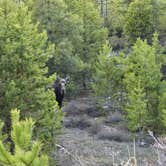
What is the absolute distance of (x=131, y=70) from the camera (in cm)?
2369

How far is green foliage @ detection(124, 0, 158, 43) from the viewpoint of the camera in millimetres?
35969

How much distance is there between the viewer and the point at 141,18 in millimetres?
36188

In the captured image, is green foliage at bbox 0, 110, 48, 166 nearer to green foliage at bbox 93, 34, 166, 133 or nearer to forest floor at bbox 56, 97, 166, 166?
forest floor at bbox 56, 97, 166, 166

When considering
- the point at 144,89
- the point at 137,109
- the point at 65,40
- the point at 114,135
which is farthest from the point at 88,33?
the point at 137,109

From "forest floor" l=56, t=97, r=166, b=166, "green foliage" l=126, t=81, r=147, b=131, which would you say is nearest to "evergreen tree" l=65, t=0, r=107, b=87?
"forest floor" l=56, t=97, r=166, b=166

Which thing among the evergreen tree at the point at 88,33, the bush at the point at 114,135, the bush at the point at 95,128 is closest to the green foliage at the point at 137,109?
the bush at the point at 114,135

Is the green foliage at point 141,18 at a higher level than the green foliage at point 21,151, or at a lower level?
lower

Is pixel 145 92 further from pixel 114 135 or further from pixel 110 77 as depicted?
pixel 110 77

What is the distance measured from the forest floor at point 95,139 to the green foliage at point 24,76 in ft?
4.97

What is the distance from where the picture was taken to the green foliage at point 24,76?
14156mm

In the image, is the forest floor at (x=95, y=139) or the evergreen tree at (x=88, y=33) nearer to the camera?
the forest floor at (x=95, y=139)

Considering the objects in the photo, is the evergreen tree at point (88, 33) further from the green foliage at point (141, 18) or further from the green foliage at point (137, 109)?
the green foliage at point (137, 109)

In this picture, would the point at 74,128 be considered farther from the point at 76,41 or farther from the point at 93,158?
the point at 76,41

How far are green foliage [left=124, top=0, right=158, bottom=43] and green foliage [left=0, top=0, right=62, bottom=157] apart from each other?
21969 millimetres
